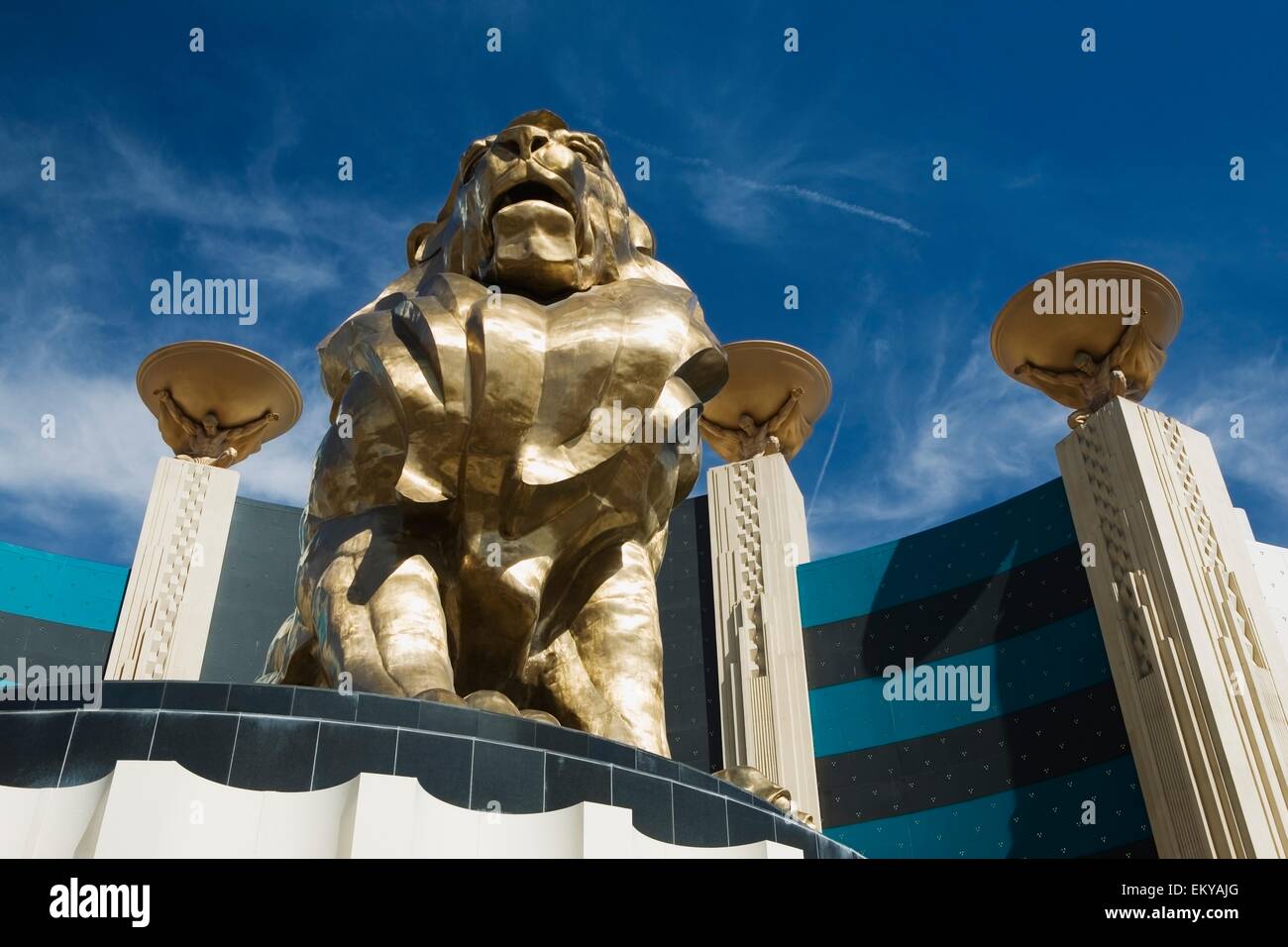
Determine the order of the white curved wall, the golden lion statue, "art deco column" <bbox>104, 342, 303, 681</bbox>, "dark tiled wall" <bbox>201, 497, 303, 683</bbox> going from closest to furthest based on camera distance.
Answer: the white curved wall < the golden lion statue < "art deco column" <bbox>104, 342, 303, 681</bbox> < "dark tiled wall" <bbox>201, 497, 303, 683</bbox>

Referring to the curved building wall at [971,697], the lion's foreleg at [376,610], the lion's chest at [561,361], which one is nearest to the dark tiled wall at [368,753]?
the lion's foreleg at [376,610]

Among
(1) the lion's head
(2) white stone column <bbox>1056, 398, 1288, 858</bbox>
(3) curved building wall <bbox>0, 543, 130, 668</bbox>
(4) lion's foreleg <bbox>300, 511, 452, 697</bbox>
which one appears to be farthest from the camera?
(3) curved building wall <bbox>0, 543, 130, 668</bbox>

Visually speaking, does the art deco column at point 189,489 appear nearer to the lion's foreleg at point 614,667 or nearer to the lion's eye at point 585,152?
the lion's foreleg at point 614,667

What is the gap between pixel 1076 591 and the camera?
979 cm

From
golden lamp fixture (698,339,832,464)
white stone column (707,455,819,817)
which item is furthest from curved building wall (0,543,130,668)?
golden lamp fixture (698,339,832,464)

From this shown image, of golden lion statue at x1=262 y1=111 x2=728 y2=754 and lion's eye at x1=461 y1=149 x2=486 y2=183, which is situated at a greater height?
lion's eye at x1=461 y1=149 x2=486 y2=183

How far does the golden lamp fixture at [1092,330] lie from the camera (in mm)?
9945

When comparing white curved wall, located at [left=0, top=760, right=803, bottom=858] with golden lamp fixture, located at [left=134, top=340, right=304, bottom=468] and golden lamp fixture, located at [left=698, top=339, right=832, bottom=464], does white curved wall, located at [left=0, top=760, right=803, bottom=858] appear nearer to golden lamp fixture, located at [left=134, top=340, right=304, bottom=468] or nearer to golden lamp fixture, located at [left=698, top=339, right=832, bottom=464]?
golden lamp fixture, located at [left=698, top=339, right=832, bottom=464]

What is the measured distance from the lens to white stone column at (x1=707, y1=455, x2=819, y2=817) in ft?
32.3

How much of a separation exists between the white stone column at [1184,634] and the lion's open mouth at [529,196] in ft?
18.6

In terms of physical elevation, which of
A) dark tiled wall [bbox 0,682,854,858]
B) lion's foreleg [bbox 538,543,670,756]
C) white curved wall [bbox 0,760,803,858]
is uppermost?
lion's foreleg [bbox 538,543,670,756]

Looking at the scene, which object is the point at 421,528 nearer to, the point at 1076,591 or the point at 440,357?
the point at 440,357

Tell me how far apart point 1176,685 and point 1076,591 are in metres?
1.80

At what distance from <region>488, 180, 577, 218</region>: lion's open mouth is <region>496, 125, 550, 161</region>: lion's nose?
0.44ft
